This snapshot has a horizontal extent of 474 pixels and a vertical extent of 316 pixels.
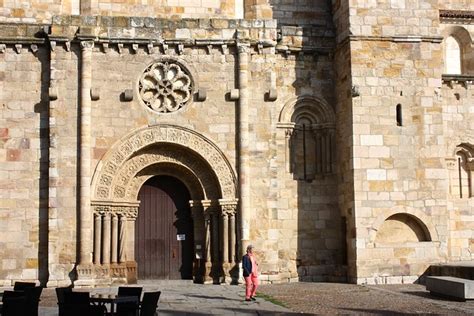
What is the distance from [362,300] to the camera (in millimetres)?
15203

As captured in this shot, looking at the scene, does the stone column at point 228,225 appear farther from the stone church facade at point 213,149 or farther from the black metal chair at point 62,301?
the black metal chair at point 62,301

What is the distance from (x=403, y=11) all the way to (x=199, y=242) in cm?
820

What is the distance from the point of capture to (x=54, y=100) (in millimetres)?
18859

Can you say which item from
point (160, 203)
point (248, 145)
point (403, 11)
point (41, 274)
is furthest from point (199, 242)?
point (403, 11)

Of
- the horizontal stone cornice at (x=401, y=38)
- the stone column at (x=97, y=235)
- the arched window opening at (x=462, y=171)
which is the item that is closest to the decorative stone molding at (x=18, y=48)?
the stone column at (x=97, y=235)

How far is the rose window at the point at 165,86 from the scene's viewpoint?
19391 millimetres

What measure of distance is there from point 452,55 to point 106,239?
1399cm

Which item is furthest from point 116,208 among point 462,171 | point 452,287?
point 462,171

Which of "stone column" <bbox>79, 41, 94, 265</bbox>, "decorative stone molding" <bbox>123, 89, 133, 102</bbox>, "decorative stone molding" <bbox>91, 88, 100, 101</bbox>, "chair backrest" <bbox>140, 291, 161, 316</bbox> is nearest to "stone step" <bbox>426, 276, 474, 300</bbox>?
"chair backrest" <bbox>140, 291, 161, 316</bbox>

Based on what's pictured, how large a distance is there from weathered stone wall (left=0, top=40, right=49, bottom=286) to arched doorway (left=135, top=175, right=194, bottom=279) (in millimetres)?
2625

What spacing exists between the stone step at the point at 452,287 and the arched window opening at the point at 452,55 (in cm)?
1153

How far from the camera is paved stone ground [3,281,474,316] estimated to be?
44.1ft

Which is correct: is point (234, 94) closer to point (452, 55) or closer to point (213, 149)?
point (213, 149)

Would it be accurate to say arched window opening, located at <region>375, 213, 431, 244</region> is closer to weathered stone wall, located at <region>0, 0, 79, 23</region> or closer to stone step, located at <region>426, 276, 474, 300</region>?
stone step, located at <region>426, 276, 474, 300</region>
